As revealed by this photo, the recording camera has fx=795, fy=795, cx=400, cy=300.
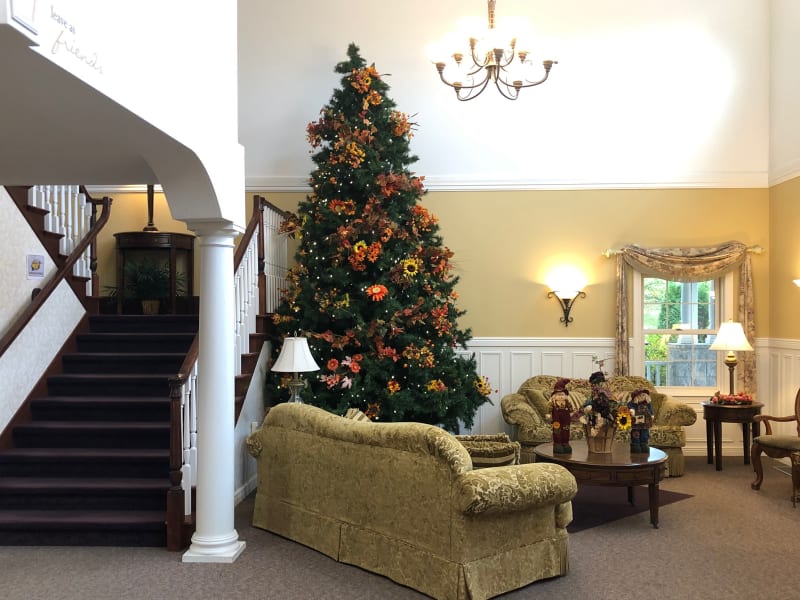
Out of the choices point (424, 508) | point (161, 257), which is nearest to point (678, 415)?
point (424, 508)

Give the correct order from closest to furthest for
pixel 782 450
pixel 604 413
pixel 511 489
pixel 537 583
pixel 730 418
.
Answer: pixel 511 489 → pixel 537 583 → pixel 604 413 → pixel 782 450 → pixel 730 418

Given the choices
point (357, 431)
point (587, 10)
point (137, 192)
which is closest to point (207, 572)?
point (357, 431)

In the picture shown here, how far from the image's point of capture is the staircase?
18.2 feet

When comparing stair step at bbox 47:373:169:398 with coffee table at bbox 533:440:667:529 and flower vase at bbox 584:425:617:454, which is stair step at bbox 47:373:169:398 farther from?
flower vase at bbox 584:425:617:454

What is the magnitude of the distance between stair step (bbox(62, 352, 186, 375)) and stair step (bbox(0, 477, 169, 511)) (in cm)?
152

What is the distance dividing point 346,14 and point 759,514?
21.4 feet

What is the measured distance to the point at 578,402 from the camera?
7488mm

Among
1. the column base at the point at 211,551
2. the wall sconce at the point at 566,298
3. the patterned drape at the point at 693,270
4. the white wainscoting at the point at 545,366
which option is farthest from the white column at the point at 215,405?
the patterned drape at the point at 693,270

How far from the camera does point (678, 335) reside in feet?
29.8

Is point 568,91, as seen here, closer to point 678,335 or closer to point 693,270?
point 693,270

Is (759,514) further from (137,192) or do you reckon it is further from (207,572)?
(137,192)

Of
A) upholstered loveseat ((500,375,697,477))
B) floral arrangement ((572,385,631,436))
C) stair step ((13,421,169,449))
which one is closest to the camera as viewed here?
floral arrangement ((572,385,631,436))

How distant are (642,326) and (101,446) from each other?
19.2ft

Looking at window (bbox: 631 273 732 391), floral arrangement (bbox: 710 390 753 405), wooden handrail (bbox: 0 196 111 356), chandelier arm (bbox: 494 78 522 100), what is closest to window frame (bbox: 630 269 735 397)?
window (bbox: 631 273 732 391)
